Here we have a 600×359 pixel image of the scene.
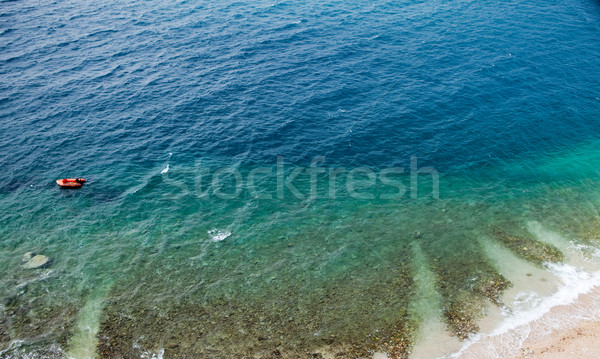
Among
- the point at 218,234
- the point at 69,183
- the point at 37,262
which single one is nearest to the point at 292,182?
the point at 218,234

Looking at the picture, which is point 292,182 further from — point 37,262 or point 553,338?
point 553,338

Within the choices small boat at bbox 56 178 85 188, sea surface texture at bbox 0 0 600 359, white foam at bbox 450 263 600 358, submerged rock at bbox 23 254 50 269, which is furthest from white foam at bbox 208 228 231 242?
white foam at bbox 450 263 600 358

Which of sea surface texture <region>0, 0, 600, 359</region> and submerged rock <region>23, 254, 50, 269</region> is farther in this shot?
submerged rock <region>23, 254, 50, 269</region>

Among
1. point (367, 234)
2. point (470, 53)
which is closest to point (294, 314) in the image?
point (367, 234)

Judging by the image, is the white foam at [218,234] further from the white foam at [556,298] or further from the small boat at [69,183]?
the white foam at [556,298]

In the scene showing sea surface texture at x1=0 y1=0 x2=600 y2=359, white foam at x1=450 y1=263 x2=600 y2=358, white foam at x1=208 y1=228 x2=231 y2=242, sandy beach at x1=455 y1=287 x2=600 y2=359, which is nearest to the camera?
sandy beach at x1=455 y1=287 x2=600 y2=359

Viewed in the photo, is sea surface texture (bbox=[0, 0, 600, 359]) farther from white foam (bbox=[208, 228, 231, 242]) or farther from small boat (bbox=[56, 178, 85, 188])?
small boat (bbox=[56, 178, 85, 188])
